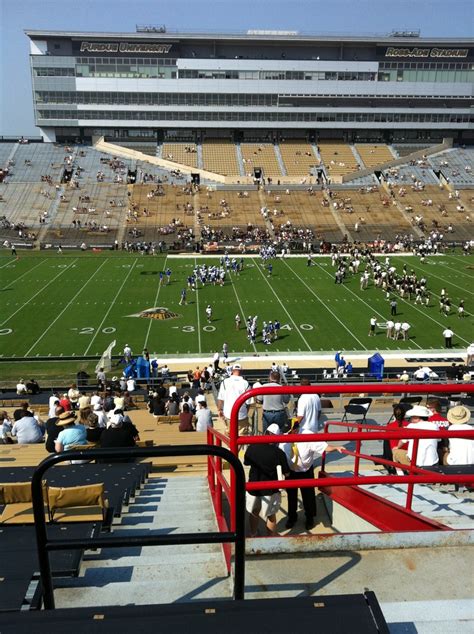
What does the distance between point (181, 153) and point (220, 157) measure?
4.92m

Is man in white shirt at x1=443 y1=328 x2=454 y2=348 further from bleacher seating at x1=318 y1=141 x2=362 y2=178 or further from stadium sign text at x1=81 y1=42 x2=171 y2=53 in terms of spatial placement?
stadium sign text at x1=81 y1=42 x2=171 y2=53

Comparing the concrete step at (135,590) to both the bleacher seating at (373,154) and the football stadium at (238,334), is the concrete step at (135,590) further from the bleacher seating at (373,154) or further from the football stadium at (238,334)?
the bleacher seating at (373,154)

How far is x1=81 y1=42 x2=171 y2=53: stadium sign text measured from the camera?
234 feet

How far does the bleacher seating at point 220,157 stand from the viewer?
6800cm

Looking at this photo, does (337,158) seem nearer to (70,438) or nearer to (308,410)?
(70,438)

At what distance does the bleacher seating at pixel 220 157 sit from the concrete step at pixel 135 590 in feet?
217

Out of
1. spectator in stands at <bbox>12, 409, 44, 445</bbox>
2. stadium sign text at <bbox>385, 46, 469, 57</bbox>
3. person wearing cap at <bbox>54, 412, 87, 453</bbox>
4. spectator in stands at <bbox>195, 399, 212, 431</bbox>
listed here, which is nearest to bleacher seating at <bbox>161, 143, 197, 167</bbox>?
stadium sign text at <bbox>385, 46, 469, 57</bbox>

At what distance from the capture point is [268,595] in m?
3.07

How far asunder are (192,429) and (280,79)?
69744mm

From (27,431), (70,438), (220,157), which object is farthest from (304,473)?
(220,157)

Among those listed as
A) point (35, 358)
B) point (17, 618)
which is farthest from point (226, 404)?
point (35, 358)

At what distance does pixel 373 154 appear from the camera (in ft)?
241

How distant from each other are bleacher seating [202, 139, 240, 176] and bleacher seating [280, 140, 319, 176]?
6391 mm

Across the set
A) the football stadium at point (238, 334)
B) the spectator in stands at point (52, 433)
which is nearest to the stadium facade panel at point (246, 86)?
the football stadium at point (238, 334)
